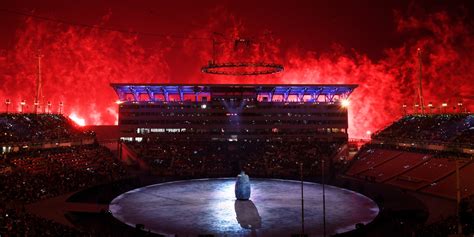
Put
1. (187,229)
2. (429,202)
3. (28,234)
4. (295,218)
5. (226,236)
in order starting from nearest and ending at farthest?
(28,234)
(226,236)
(187,229)
(295,218)
(429,202)

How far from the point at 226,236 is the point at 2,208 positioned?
66.7 ft

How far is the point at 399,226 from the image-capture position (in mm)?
36938

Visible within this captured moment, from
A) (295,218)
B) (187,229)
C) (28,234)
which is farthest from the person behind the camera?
(295,218)

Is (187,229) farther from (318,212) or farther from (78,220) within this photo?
(318,212)

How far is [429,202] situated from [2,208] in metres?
43.9

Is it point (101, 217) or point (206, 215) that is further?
point (206, 215)

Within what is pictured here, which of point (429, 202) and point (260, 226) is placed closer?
point (260, 226)

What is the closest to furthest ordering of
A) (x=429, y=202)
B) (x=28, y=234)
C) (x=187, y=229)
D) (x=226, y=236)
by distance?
(x=28, y=234) → (x=226, y=236) → (x=187, y=229) → (x=429, y=202)

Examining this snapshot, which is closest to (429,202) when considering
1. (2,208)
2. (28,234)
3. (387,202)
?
(387,202)

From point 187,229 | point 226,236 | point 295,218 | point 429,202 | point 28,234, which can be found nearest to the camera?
point 28,234

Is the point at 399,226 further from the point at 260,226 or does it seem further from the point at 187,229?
the point at 187,229

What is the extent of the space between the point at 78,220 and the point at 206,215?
1275 centimetres

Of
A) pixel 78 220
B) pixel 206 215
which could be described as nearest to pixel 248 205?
pixel 206 215

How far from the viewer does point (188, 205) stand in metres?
49.7
